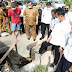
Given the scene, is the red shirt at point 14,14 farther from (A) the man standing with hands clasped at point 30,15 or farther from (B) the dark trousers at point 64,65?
(B) the dark trousers at point 64,65

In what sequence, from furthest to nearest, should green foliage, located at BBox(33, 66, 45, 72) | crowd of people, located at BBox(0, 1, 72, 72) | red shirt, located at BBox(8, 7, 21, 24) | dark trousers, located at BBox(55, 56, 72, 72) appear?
red shirt, located at BBox(8, 7, 21, 24) → green foliage, located at BBox(33, 66, 45, 72) → crowd of people, located at BBox(0, 1, 72, 72) → dark trousers, located at BBox(55, 56, 72, 72)

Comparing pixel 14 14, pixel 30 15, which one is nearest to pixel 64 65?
pixel 30 15

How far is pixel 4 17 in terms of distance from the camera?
512 centimetres

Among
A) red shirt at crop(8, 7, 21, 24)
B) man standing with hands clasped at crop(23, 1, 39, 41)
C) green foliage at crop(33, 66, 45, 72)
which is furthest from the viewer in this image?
red shirt at crop(8, 7, 21, 24)

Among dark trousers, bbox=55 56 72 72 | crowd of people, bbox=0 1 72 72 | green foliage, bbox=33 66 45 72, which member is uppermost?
crowd of people, bbox=0 1 72 72

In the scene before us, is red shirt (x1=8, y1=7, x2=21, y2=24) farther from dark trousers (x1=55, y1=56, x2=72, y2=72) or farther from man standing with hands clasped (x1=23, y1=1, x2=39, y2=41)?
dark trousers (x1=55, y1=56, x2=72, y2=72)

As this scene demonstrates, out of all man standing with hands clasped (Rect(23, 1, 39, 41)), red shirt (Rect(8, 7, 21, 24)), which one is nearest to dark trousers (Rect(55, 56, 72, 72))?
man standing with hands clasped (Rect(23, 1, 39, 41))

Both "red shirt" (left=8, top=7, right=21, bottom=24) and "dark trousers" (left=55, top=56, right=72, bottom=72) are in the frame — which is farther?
"red shirt" (left=8, top=7, right=21, bottom=24)

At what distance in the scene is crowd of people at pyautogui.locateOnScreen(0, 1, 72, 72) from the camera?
230cm

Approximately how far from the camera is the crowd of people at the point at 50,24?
2300 mm

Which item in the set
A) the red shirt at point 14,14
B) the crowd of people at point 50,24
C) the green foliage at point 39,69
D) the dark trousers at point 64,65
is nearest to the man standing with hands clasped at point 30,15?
the crowd of people at point 50,24

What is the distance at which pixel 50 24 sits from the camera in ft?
12.9

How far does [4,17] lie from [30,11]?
1.70 meters

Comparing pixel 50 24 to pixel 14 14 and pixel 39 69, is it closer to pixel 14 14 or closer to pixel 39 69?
pixel 14 14
